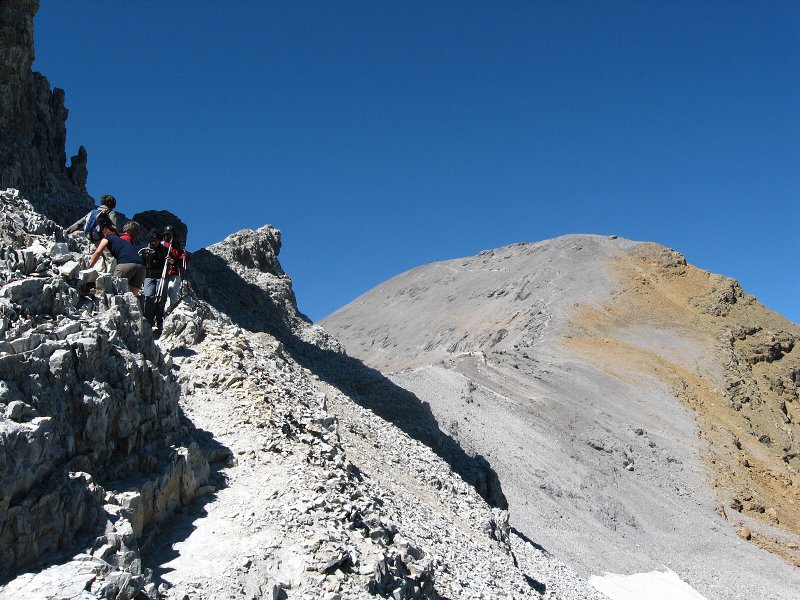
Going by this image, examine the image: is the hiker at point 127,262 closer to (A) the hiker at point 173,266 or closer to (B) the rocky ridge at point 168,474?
(B) the rocky ridge at point 168,474

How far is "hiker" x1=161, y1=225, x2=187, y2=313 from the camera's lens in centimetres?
1494

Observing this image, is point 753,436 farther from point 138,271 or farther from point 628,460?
point 138,271

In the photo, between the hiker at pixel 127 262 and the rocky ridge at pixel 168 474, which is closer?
the rocky ridge at pixel 168 474

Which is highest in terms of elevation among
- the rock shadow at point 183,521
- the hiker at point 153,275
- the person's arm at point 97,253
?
the hiker at point 153,275

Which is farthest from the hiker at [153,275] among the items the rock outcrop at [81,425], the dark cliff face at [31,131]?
the dark cliff face at [31,131]

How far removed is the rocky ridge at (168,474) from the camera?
27.1 ft

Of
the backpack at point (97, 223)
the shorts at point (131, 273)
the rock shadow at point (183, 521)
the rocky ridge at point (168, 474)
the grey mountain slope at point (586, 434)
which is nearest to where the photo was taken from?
the rocky ridge at point (168, 474)

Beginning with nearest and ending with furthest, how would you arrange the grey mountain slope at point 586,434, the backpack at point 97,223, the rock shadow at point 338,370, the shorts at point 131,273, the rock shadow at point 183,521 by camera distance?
1. the rock shadow at point 183,521
2. the shorts at point 131,273
3. the backpack at point 97,223
4. the rock shadow at point 338,370
5. the grey mountain slope at point 586,434

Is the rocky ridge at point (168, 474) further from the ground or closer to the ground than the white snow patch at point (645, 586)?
closer to the ground

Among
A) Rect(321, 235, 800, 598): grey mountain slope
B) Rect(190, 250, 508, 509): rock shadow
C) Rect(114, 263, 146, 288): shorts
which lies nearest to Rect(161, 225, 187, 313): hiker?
Rect(114, 263, 146, 288): shorts

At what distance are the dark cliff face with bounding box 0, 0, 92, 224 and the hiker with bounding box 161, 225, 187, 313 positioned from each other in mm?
9600

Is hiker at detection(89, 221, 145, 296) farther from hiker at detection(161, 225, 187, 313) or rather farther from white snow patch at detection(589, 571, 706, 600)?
white snow patch at detection(589, 571, 706, 600)

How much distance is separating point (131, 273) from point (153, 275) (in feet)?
4.33

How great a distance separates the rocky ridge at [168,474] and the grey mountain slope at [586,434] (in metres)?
24.2
